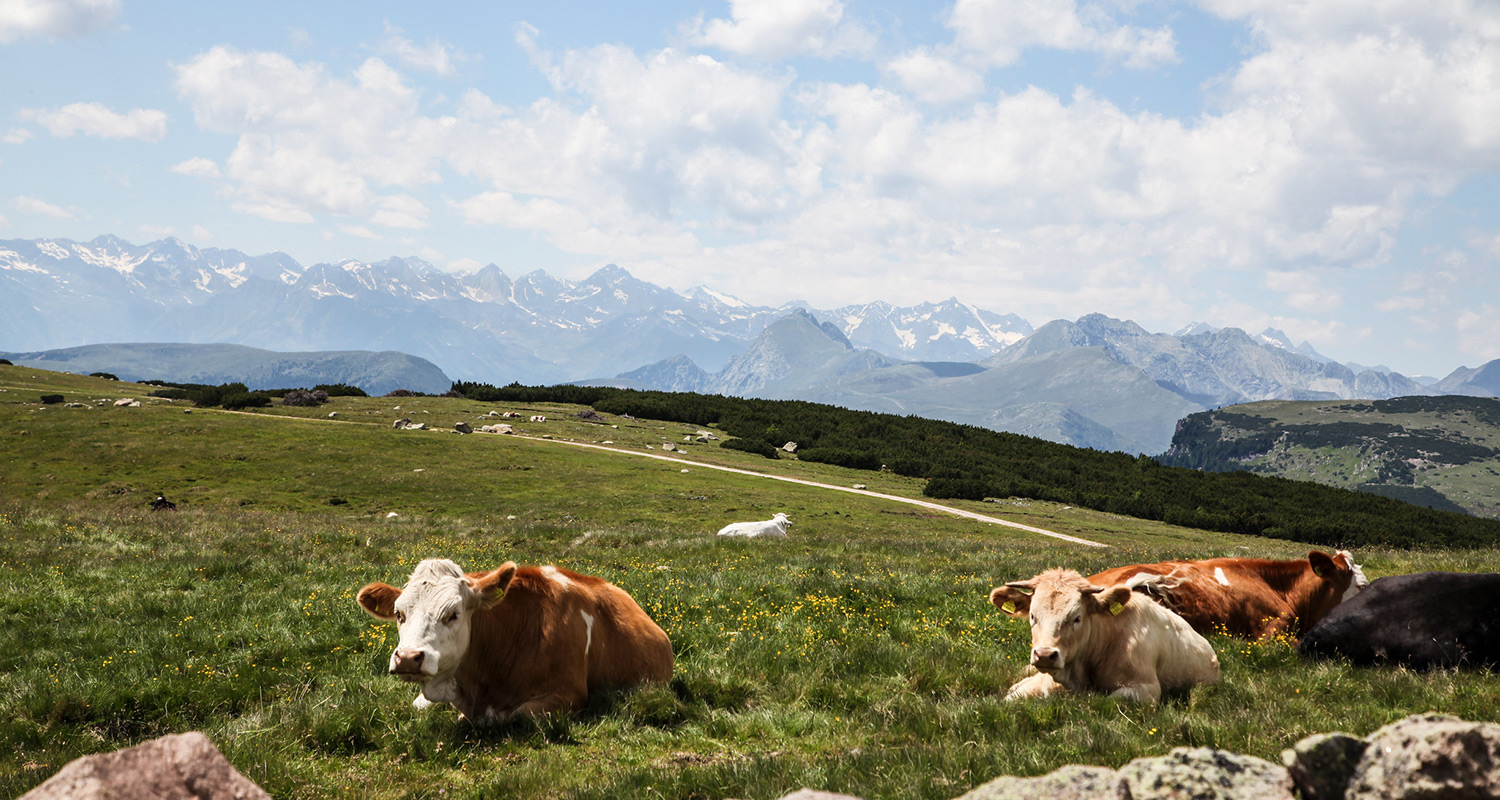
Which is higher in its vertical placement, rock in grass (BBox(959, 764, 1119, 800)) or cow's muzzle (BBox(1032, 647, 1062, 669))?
rock in grass (BBox(959, 764, 1119, 800))

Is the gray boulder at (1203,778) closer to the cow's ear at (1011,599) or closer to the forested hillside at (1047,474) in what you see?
the cow's ear at (1011,599)

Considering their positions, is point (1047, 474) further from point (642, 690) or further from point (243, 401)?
point (243, 401)

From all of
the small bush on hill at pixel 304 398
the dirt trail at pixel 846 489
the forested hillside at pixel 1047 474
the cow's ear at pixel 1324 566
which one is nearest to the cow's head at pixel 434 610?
the cow's ear at pixel 1324 566

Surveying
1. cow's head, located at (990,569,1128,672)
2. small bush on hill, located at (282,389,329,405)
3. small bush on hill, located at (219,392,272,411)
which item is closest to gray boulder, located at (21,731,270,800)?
cow's head, located at (990,569,1128,672)

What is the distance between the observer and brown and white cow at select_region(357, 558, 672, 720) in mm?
7406

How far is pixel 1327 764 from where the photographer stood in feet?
12.5

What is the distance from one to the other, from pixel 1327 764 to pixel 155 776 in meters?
5.84

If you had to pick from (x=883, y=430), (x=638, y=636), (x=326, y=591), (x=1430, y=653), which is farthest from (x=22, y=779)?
(x=883, y=430)

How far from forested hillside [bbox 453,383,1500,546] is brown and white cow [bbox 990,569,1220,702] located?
161 feet

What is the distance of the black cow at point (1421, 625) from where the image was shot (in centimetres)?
912

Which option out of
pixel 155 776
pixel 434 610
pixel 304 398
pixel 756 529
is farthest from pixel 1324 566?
pixel 304 398

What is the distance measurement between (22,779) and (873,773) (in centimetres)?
665

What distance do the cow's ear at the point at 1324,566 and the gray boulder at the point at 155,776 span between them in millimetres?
13583

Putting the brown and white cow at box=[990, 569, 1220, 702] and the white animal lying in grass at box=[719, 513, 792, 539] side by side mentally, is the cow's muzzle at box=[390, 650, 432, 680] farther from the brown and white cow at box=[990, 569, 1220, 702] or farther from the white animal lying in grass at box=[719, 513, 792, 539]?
the white animal lying in grass at box=[719, 513, 792, 539]
